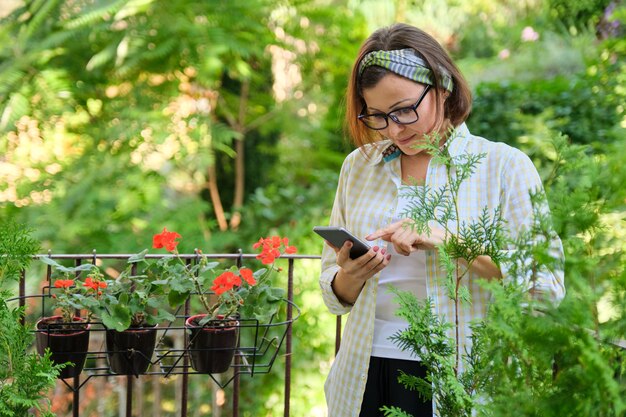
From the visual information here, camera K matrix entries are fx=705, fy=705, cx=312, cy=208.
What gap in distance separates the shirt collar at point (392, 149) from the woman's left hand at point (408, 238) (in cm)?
27

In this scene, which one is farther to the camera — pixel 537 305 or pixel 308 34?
pixel 308 34

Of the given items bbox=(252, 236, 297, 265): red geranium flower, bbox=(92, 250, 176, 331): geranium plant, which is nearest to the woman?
bbox=(252, 236, 297, 265): red geranium flower

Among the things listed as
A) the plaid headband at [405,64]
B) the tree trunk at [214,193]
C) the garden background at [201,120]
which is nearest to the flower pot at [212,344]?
the plaid headband at [405,64]

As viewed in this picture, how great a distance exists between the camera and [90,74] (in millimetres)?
4645

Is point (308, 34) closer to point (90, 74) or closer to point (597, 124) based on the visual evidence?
point (90, 74)

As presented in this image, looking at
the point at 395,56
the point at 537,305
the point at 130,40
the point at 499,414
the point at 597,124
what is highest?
the point at 130,40

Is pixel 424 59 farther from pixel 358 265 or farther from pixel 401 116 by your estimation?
pixel 358 265

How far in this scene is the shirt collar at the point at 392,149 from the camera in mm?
1603

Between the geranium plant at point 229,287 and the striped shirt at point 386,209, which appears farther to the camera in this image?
the geranium plant at point 229,287

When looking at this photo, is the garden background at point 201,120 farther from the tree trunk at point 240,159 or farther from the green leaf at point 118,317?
the green leaf at point 118,317

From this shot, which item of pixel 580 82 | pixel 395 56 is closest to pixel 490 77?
pixel 580 82

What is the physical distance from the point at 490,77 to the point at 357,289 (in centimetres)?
598

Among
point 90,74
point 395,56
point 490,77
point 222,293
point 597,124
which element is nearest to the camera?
point 395,56

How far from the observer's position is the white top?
60.4 inches
